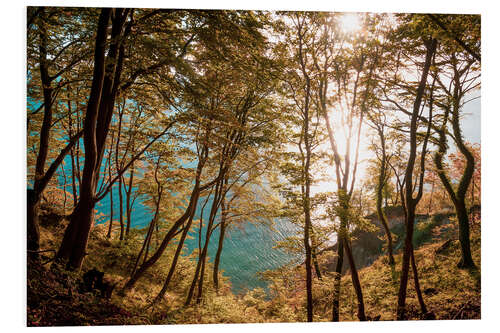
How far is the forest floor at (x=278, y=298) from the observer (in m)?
2.20

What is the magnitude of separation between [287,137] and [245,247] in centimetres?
319

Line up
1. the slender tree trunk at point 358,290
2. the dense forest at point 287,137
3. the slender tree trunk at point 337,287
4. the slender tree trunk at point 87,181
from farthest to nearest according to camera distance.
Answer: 1. the slender tree trunk at point 337,287
2. the slender tree trunk at point 358,290
3. the dense forest at point 287,137
4. the slender tree trunk at point 87,181

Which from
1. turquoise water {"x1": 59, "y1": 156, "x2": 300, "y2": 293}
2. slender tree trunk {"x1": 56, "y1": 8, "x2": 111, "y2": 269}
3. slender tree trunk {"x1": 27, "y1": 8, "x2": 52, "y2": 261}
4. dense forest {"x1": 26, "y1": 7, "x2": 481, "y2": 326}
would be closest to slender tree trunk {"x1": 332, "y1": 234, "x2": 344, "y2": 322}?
dense forest {"x1": 26, "y1": 7, "x2": 481, "y2": 326}

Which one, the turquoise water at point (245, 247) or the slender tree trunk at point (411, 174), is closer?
the slender tree trunk at point (411, 174)

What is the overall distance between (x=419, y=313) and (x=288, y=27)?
13.5 feet

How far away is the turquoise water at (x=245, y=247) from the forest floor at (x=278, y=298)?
1.36ft

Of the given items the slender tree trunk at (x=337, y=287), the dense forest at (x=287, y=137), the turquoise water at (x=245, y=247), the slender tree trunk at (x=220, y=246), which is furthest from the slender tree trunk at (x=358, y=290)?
the slender tree trunk at (x=220, y=246)

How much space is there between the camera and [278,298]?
12.7ft

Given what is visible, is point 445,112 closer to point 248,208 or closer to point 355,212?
point 355,212

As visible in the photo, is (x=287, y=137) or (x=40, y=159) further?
(x=287, y=137)

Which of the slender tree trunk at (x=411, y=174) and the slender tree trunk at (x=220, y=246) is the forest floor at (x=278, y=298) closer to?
the slender tree trunk at (x=411, y=174)

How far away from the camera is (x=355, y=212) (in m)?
3.29

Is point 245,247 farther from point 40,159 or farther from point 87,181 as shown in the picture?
point 40,159

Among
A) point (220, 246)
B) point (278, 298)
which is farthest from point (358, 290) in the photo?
point (220, 246)
